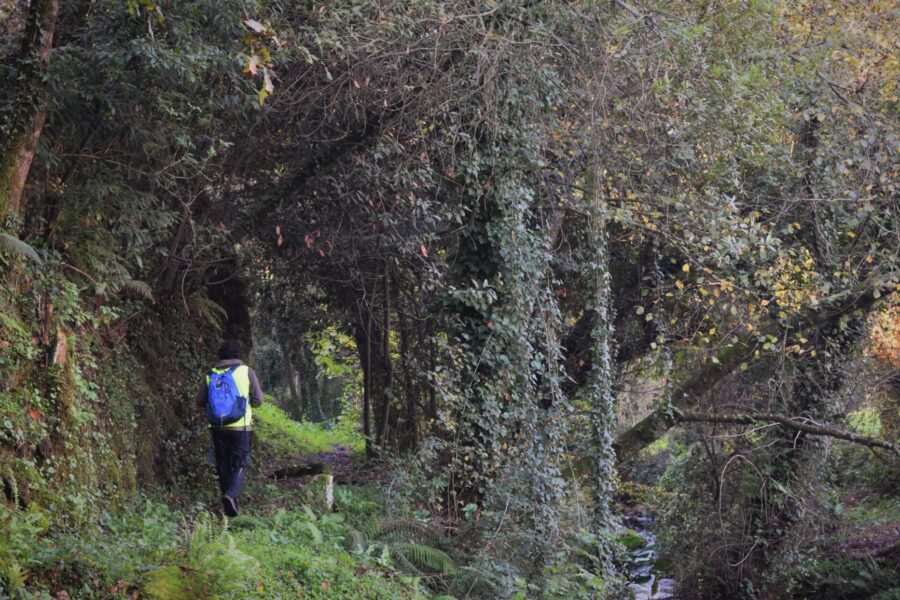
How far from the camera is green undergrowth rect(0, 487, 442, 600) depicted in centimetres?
626

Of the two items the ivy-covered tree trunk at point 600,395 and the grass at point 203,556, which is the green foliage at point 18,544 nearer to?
the grass at point 203,556

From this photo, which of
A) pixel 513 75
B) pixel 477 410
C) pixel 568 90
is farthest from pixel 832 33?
pixel 477 410

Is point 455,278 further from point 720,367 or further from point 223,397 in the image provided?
point 720,367

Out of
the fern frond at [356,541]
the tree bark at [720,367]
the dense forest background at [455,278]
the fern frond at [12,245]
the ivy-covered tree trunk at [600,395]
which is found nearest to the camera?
the fern frond at [12,245]

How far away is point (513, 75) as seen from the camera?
1106 centimetres

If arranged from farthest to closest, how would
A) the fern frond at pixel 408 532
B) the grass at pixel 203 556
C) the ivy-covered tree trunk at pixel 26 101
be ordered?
1. the fern frond at pixel 408 532
2. the ivy-covered tree trunk at pixel 26 101
3. the grass at pixel 203 556

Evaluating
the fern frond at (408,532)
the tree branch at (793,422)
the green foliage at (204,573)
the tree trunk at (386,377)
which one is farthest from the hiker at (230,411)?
the tree branch at (793,422)

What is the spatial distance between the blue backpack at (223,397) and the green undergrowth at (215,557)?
1.06 metres

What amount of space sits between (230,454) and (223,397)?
64cm

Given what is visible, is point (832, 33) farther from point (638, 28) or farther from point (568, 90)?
point (568, 90)

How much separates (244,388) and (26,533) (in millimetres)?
3161

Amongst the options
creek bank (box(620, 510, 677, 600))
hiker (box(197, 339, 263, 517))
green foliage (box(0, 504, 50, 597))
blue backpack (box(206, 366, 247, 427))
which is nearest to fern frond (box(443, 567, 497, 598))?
hiker (box(197, 339, 263, 517))

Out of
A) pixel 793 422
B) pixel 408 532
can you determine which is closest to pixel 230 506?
pixel 408 532

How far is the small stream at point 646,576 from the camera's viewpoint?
593 inches
